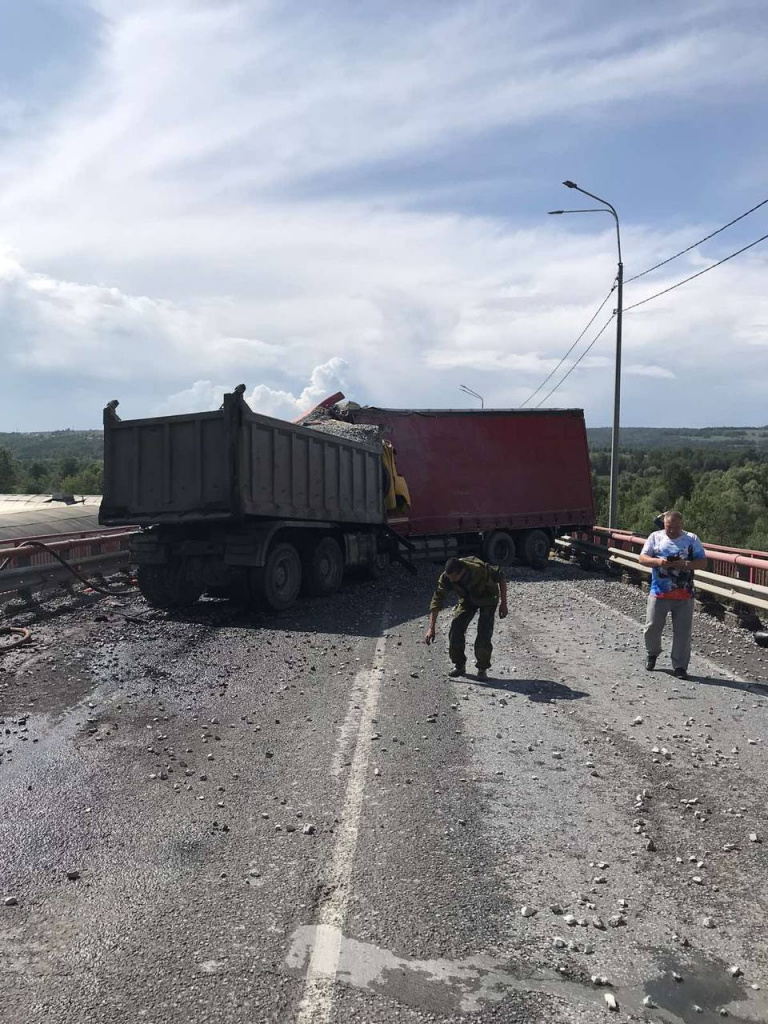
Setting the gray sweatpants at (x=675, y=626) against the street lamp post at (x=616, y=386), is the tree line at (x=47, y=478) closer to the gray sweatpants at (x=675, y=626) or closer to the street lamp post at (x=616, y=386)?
the street lamp post at (x=616, y=386)

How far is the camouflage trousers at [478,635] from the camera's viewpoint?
888 cm

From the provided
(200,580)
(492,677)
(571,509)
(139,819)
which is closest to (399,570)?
(571,509)

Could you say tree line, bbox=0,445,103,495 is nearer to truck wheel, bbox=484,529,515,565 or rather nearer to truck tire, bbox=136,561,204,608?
truck wheel, bbox=484,529,515,565

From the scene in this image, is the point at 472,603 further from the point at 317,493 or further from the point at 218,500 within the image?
the point at 317,493

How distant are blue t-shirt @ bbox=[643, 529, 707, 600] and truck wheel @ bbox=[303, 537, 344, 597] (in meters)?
7.08

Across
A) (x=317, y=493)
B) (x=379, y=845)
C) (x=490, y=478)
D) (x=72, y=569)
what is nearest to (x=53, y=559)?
(x=72, y=569)

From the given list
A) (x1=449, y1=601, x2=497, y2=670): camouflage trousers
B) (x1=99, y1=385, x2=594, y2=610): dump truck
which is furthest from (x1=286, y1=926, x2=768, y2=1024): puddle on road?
(x1=99, y1=385, x2=594, y2=610): dump truck

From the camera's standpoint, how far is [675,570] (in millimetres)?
9234

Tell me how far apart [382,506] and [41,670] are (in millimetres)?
10071

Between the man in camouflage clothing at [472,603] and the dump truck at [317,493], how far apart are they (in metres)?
4.47

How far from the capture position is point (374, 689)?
27.6ft

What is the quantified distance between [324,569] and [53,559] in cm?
447

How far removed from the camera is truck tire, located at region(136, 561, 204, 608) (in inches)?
543

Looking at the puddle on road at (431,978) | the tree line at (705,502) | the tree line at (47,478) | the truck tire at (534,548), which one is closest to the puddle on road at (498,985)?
the puddle on road at (431,978)
